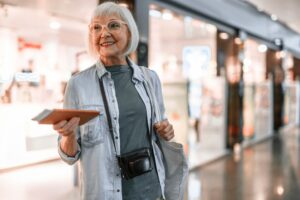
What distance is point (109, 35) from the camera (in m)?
1.57

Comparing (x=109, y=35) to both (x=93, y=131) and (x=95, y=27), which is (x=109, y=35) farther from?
(x=93, y=131)

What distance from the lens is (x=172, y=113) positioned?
584 centimetres

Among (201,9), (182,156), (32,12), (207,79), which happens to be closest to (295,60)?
(207,79)

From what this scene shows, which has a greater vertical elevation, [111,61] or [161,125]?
[111,61]

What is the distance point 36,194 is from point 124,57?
2760 mm

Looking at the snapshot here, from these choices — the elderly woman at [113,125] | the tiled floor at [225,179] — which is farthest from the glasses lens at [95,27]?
the tiled floor at [225,179]

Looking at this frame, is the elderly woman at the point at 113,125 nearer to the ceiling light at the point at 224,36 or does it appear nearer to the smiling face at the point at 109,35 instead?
the smiling face at the point at 109,35

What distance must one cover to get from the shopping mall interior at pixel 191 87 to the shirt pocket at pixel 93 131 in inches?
24.4

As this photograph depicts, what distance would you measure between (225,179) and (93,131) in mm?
4389

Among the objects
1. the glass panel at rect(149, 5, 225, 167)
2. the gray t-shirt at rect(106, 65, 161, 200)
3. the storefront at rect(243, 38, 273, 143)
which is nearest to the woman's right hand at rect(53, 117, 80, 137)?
the gray t-shirt at rect(106, 65, 161, 200)

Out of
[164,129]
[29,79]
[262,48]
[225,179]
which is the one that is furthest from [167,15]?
[262,48]

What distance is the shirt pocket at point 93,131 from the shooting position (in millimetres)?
1500

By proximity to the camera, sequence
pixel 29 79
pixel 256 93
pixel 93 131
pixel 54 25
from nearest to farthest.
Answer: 1. pixel 93 131
2. pixel 29 79
3. pixel 54 25
4. pixel 256 93

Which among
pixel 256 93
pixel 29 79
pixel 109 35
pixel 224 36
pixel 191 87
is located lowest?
pixel 256 93
